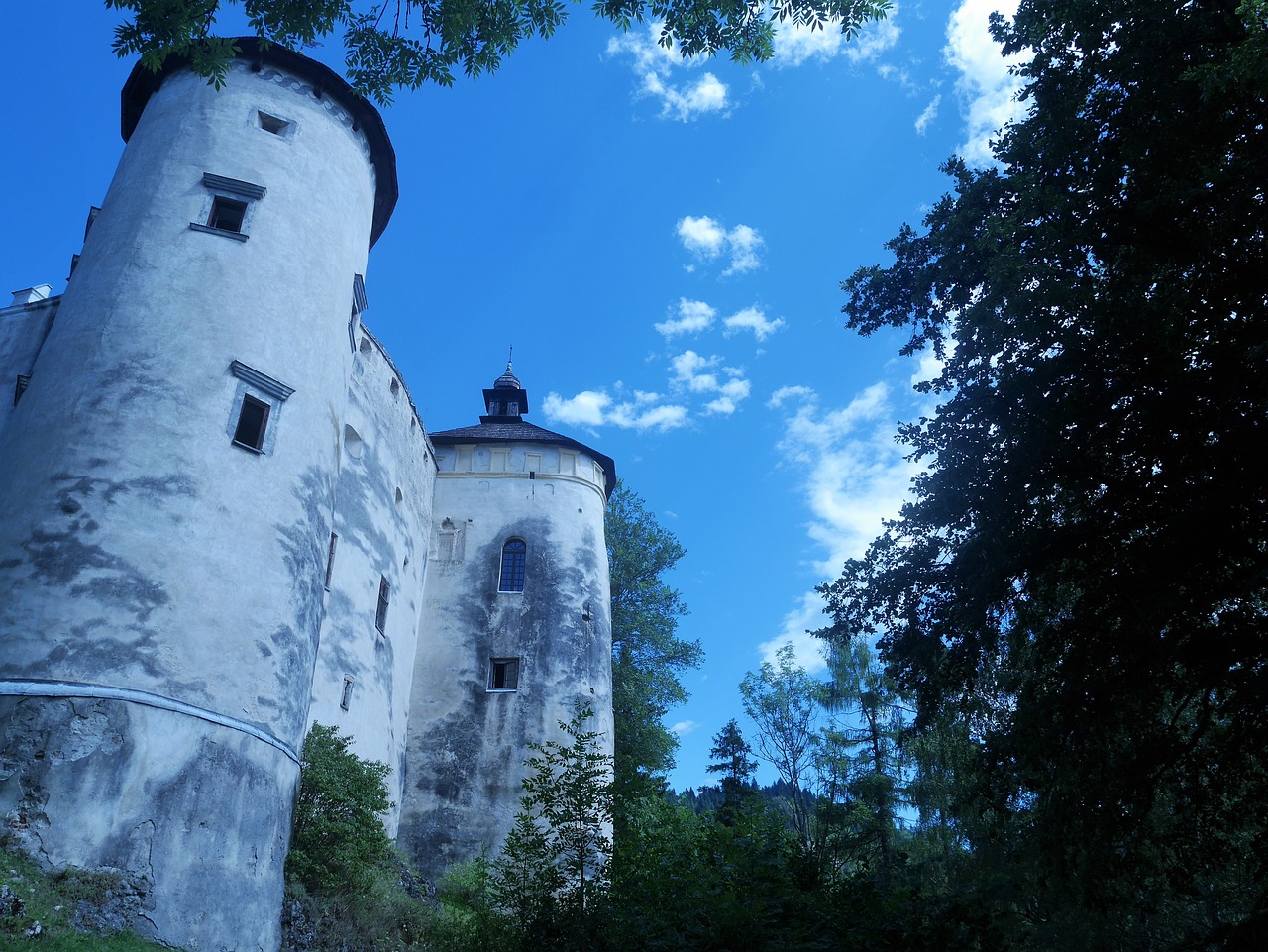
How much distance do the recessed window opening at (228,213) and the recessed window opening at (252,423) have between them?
3384 mm

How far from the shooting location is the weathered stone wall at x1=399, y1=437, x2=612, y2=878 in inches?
934

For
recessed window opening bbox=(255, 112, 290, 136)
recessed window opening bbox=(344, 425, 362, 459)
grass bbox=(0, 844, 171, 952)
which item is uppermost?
recessed window opening bbox=(255, 112, 290, 136)

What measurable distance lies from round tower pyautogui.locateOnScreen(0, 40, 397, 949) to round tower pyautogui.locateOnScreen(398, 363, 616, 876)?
1028cm

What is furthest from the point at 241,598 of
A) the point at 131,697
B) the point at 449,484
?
the point at 449,484

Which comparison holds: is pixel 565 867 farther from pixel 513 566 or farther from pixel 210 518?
pixel 513 566

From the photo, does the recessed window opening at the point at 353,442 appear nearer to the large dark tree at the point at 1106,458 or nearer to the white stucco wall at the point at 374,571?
the white stucco wall at the point at 374,571

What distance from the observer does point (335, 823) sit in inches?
561

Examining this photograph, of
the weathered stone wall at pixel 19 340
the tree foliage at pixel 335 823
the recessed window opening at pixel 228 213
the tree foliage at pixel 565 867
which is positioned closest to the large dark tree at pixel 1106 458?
the tree foliage at pixel 565 867

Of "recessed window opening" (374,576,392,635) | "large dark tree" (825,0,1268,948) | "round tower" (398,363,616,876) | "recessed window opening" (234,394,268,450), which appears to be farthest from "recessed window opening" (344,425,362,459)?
"large dark tree" (825,0,1268,948)

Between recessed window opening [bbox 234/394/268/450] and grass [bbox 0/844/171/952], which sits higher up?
recessed window opening [bbox 234/394/268/450]

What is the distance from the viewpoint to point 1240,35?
388 inches

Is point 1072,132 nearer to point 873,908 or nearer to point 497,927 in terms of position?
point 873,908

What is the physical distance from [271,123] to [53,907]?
43.5 ft

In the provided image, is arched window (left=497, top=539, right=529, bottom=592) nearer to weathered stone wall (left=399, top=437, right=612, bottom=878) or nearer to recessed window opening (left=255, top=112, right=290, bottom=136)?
weathered stone wall (left=399, top=437, right=612, bottom=878)
